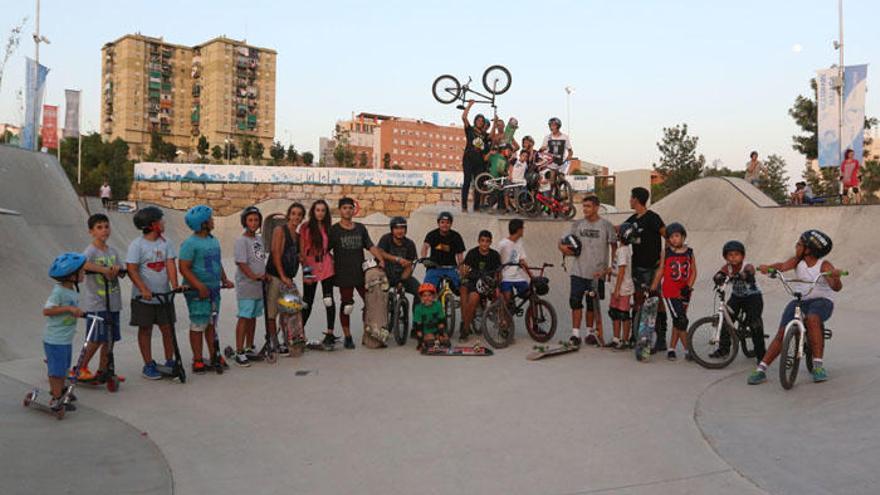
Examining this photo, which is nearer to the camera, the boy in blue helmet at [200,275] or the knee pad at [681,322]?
the boy in blue helmet at [200,275]

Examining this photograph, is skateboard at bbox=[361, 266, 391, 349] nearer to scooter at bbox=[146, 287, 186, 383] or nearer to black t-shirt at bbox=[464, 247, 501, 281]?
black t-shirt at bbox=[464, 247, 501, 281]

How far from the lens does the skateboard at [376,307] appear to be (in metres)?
7.14

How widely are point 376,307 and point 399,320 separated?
39 centimetres

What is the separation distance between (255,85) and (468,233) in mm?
109178

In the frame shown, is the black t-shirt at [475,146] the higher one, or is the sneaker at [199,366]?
the black t-shirt at [475,146]

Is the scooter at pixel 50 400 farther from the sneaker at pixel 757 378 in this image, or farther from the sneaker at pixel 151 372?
the sneaker at pixel 757 378

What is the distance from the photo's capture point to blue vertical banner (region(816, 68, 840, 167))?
18812 mm

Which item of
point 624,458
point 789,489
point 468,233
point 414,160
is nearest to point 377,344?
point 624,458

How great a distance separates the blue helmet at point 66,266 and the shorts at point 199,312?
123 cm

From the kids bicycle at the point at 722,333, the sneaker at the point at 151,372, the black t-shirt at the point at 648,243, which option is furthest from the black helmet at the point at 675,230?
the sneaker at the point at 151,372

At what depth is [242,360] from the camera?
6344 mm

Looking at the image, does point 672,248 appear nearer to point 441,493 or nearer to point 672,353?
point 672,353

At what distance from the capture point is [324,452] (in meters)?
4.06

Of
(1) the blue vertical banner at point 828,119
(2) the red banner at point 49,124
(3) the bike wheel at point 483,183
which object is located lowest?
(3) the bike wheel at point 483,183
